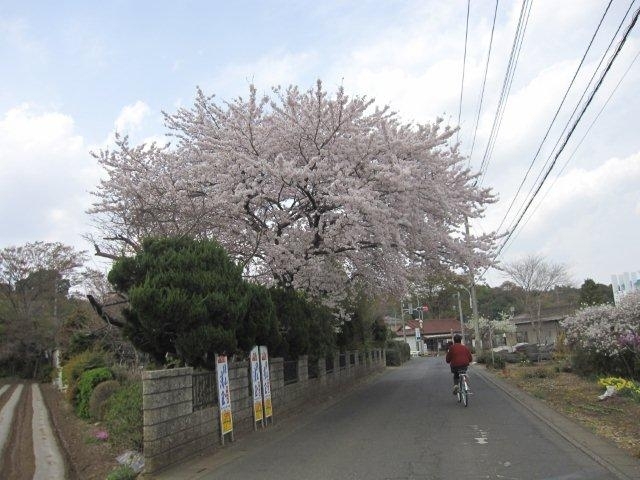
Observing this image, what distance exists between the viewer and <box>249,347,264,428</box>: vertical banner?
38.1 ft

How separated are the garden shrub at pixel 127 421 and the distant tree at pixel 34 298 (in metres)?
37.8

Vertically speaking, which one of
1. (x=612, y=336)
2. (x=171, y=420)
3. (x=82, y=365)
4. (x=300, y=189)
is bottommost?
(x=171, y=420)

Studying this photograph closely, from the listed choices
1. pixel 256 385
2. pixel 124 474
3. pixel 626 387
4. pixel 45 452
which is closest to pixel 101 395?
pixel 45 452

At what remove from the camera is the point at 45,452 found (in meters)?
11.9

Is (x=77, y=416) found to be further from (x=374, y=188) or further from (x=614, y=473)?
(x=614, y=473)

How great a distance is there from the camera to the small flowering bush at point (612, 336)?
16016 millimetres

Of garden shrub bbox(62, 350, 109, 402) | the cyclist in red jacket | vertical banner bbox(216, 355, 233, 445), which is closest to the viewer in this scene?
vertical banner bbox(216, 355, 233, 445)

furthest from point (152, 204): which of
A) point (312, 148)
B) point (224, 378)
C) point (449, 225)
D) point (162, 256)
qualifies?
point (449, 225)

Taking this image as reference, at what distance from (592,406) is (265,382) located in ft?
23.1

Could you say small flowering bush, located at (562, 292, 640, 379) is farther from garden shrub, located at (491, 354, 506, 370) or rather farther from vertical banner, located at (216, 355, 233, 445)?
vertical banner, located at (216, 355, 233, 445)

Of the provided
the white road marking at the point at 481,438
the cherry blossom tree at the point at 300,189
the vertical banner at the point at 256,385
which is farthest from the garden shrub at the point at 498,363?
the vertical banner at the point at 256,385

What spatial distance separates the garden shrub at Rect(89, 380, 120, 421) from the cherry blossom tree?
3450 mm

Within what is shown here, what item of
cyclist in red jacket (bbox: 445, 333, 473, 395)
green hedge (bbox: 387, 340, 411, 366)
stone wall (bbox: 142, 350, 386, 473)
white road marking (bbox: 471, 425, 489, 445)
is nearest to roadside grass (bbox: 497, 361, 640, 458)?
white road marking (bbox: 471, 425, 489, 445)

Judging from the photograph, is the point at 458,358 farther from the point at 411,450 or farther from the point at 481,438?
the point at 411,450
